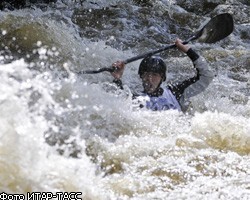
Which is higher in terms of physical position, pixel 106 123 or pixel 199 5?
pixel 106 123

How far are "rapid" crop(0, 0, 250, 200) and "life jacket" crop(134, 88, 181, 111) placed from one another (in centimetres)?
9

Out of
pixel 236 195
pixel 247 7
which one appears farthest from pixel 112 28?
pixel 236 195

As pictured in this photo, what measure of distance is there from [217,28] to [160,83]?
1317mm

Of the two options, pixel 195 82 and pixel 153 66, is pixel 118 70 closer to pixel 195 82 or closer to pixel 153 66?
pixel 153 66

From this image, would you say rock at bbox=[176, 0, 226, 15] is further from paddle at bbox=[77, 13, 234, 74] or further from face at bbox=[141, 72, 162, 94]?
face at bbox=[141, 72, 162, 94]

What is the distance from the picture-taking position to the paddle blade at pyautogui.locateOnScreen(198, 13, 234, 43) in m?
6.10

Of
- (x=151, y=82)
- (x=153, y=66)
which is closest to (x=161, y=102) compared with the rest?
(x=151, y=82)

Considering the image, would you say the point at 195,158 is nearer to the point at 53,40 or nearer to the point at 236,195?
the point at 236,195

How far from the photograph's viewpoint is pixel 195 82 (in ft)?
17.8

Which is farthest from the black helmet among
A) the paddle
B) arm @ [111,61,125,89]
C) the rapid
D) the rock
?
the rock

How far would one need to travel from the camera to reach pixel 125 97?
17.0 ft

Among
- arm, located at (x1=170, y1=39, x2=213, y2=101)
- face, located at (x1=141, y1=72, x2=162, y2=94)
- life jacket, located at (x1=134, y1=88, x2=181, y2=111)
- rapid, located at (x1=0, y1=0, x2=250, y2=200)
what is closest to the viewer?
rapid, located at (x1=0, y1=0, x2=250, y2=200)

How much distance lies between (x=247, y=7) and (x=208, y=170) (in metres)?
8.85

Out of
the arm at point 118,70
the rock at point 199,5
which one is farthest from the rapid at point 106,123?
the rock at point 199,5
